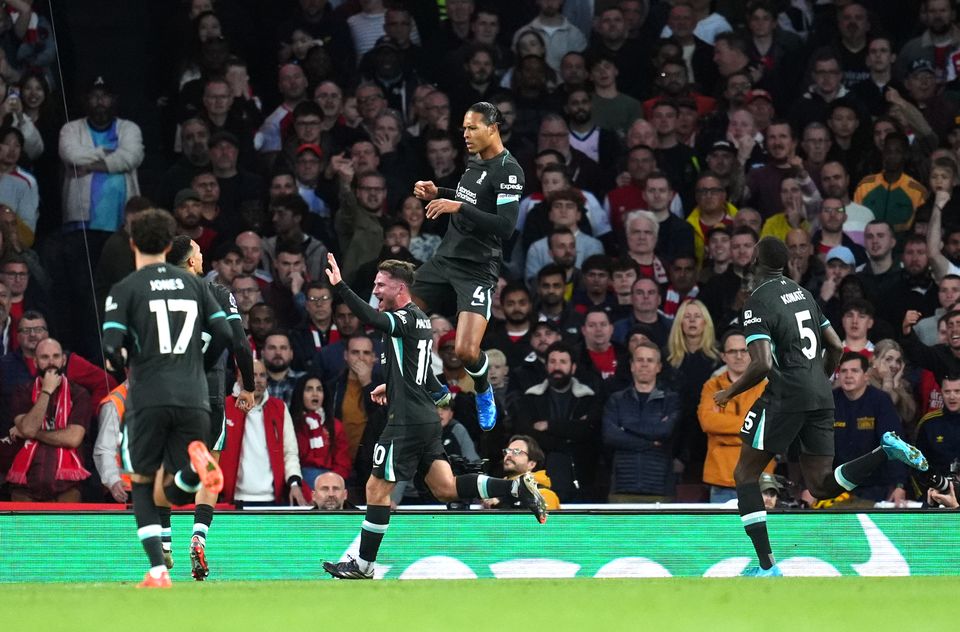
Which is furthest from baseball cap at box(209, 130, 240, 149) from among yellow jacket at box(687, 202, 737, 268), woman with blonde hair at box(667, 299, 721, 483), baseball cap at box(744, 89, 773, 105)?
baseball cap at box(744, 89, 773, 105)

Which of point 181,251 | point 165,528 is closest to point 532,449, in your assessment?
point 165,528

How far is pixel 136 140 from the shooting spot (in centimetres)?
1692

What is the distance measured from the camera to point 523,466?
13.2 metres

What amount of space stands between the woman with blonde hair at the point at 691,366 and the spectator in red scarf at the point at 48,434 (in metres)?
5.01

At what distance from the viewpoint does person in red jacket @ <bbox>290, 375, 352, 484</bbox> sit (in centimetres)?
1472

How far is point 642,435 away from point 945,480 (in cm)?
250

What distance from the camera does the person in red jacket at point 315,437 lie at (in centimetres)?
1472

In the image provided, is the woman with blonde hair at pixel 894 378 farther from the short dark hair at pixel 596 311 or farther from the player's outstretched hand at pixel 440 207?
the player's outstretched hand at pixel 440 207

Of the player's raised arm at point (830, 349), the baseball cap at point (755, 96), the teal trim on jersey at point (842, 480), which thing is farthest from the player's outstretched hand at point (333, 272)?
the baseball cap at point (755, 96)

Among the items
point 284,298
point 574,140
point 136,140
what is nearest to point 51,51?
point 136,140

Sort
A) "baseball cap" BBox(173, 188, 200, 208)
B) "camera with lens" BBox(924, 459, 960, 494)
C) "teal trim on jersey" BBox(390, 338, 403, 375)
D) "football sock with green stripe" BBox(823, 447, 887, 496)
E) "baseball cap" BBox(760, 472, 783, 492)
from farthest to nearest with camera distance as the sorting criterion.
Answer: "baseball cap" BBox(173, 188, 200, 208) < "baseball cap" BBox(760, 472, 783, 492) < "camera with lens" BBox(924, 459, 960, 494) < "football sock with green stripe" BBox(823, 447, 887, 496) < "teal trim on jersey" BBox(390, 338, 403, 375)

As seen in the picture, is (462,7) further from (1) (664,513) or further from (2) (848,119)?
(1) (664,513)

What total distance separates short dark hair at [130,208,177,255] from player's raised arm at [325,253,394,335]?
1.37 metres

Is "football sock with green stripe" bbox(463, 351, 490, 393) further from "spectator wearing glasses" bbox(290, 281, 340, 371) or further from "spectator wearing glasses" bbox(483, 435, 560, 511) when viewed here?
"spectator wearing glasses" bbox(290, 281, 340, 371)
